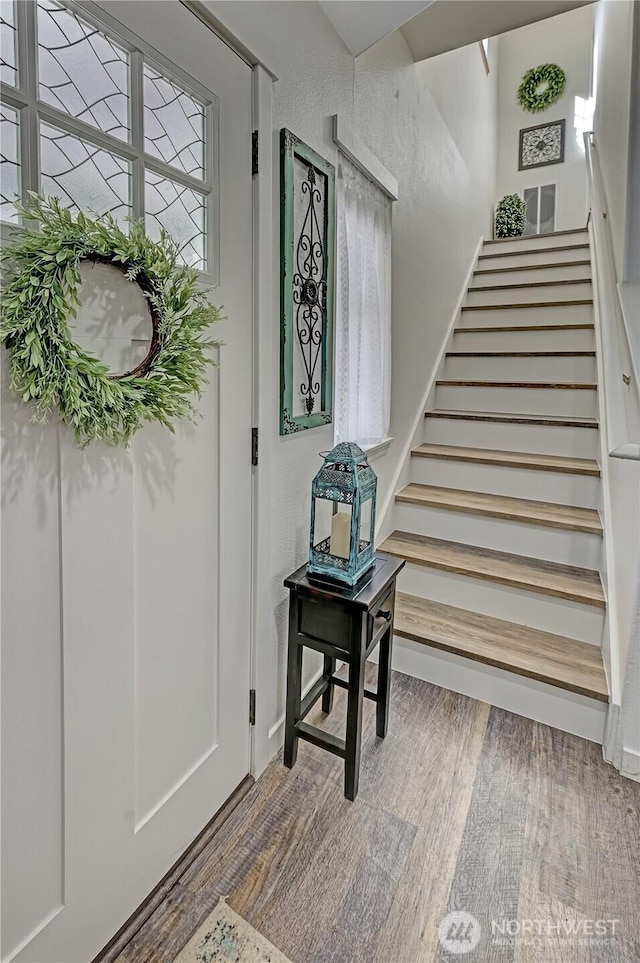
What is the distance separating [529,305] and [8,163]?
3.57 m

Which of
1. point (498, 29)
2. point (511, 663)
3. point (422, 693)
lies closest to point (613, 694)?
point (511, 663)

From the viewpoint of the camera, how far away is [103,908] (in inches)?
44.7

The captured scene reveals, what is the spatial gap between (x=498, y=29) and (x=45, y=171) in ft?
8.59

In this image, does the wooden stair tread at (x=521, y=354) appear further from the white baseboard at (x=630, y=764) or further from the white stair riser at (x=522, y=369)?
the white baseboard at (x=630, y=764)

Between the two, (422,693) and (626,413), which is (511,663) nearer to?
(422,693)

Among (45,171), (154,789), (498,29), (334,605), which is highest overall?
(498,29)

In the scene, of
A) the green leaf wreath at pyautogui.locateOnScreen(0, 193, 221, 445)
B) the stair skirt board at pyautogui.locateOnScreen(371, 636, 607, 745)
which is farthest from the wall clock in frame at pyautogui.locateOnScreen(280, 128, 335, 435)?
the stair skirt board at pyautogui.locateOnScreen(371, 636, 607, 745)

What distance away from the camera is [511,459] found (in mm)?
2762

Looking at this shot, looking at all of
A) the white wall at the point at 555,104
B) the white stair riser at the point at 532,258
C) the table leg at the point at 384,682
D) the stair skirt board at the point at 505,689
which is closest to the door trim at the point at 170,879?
the table leg at the point at 384,682

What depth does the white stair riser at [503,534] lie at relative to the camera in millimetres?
2338

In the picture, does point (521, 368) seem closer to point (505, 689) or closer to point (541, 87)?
point (505, 689)

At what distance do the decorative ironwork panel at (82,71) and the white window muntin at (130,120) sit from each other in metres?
0.01

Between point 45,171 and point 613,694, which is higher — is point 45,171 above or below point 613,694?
above

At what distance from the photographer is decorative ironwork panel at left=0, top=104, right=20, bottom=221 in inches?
32.5
